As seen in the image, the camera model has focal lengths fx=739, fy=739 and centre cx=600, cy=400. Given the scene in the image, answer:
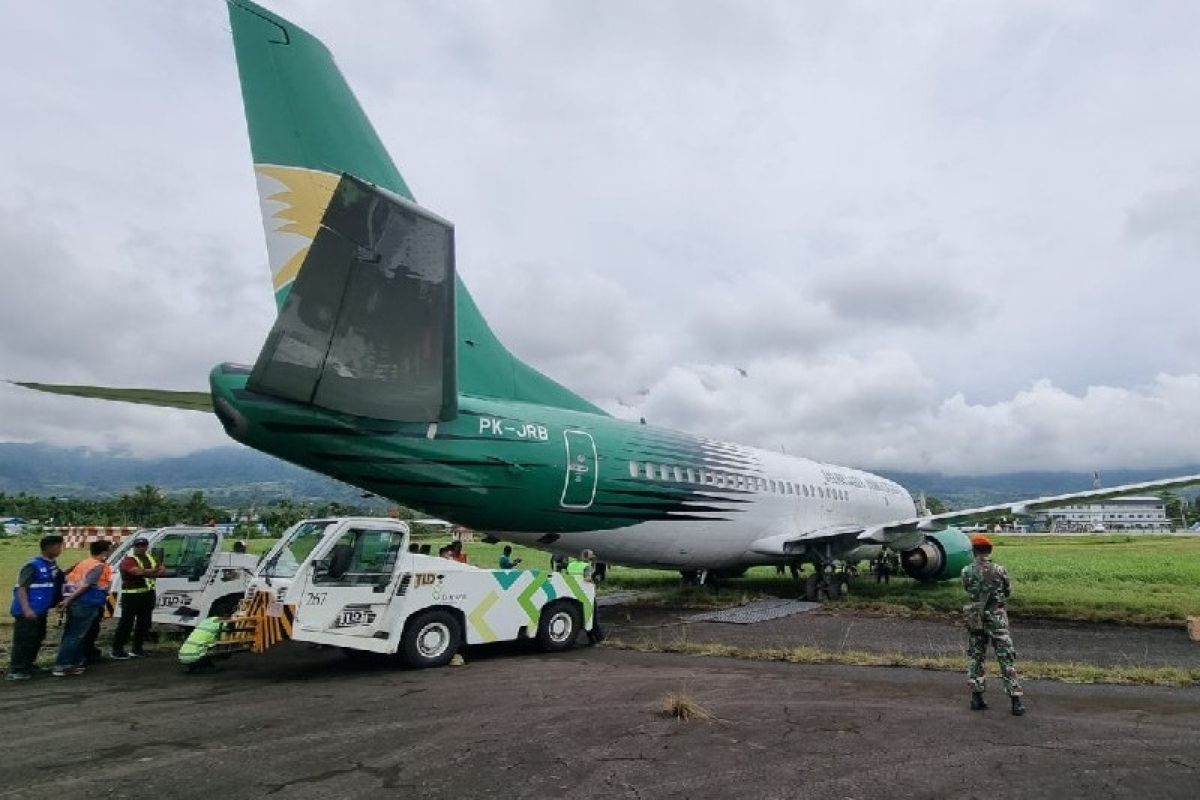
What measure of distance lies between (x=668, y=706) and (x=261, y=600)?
5.07m

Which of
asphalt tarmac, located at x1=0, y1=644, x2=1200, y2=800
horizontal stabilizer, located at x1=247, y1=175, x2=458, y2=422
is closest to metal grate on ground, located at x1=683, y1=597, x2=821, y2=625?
asphalt tarmac, located at x1=0, y1=644, x2=1200, y2=800

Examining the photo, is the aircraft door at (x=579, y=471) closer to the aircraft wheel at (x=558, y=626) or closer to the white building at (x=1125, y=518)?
the aircraft wheel at (x=558, y=626)

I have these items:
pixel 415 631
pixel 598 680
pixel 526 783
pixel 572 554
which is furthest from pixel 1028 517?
pixel 526 783

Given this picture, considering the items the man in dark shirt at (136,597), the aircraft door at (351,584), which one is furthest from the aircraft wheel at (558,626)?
the man in dark shirt at (136,597)

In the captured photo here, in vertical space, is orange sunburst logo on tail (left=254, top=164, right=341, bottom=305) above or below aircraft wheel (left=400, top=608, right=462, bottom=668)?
above

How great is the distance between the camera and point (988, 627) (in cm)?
680

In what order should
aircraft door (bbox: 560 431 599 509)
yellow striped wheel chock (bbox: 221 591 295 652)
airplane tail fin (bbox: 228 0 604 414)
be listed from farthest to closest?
aircraft door (bbox: 560 431 599 509) → airplane tail fin (bbox: 228 0 604 414) → yellow striped wheel chock (bbox: 221 591 295 652)

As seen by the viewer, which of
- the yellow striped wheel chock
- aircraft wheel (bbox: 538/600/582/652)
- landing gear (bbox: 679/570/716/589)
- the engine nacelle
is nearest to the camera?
the yellow striped wheel chock

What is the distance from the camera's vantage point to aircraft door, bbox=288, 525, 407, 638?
27.8 ft

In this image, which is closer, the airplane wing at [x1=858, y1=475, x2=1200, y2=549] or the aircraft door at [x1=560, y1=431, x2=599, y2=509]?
the aircraft door at [x1=560, y1=431, x2=599, y2=509]

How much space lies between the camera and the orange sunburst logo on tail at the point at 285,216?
9.84 meters

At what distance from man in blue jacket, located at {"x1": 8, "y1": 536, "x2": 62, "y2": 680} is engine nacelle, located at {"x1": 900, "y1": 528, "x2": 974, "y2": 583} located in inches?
730

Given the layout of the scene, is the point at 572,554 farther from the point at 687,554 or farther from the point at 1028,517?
the point at 1028,517

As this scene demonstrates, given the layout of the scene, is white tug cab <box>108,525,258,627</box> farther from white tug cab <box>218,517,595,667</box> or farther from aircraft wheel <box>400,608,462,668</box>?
aircraft wheel <box>400,608,462,668</box>
